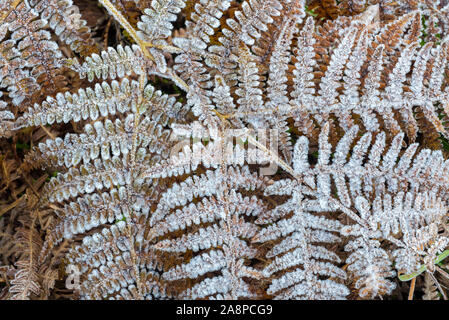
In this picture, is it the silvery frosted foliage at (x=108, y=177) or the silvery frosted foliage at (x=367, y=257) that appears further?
the silvery frosted foliage at (x=108, y=177)

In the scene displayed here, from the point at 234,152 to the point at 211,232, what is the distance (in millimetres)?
383

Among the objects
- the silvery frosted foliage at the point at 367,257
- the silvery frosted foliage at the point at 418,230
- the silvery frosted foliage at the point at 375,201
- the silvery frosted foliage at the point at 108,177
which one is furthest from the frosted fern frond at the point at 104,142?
the silvery frosted foliage at the point at 418,230

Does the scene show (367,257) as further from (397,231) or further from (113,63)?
(113,63)

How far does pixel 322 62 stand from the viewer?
2.08 m

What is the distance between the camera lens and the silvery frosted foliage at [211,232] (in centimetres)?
184

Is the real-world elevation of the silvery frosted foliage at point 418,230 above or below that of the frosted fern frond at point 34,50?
below

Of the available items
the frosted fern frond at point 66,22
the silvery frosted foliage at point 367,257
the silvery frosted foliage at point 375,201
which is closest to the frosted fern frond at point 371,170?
the silvery frosted foliage at point 375,201

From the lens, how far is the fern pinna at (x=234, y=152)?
6.08 ft

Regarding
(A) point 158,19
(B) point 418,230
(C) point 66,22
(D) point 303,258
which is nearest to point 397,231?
(B) point 418,230

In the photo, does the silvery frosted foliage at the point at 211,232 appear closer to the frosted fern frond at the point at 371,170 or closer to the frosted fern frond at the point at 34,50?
the frosted fern frond at the point at 371,170

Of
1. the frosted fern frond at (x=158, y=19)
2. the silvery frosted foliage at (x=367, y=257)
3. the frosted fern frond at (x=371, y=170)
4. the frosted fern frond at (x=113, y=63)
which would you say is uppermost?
the frosted fern frond at (x=158, y=19)

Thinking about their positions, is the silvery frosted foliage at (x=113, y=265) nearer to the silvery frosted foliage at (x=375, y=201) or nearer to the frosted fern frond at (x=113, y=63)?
the silvery frosted foliage at (x=375, y=201)

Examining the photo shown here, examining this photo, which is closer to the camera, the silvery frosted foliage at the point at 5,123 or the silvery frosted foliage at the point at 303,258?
the silvery frosted foliage at the point at 303,258

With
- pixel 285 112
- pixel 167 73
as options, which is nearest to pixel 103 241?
pixel 167 73
